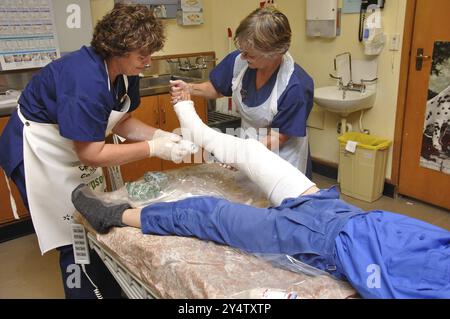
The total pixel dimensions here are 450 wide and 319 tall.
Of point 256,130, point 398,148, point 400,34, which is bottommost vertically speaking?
point 398,148

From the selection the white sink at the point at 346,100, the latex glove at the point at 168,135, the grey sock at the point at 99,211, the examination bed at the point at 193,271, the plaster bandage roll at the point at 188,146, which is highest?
the latex glove at the point at 168,135

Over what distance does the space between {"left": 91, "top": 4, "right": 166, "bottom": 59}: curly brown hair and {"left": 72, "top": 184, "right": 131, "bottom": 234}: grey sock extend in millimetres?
480

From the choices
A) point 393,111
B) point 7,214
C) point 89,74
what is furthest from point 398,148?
point 7,214

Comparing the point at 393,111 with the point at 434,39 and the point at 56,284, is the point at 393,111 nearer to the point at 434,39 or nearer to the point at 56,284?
the point at 434,39

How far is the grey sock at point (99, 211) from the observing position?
1.31m

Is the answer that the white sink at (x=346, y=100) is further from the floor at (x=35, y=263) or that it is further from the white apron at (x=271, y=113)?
the white apron at (x=271, y=113)

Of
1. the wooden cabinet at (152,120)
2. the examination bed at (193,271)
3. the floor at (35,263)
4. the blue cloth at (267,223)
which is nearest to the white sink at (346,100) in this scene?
the floor at (35,263)

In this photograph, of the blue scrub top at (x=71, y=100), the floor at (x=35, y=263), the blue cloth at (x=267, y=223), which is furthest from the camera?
the floor at (x=35, y=263)

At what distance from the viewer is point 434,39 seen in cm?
249

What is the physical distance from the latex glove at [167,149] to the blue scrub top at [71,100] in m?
0.20

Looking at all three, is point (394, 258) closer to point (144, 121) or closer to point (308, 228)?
point (308, 228)

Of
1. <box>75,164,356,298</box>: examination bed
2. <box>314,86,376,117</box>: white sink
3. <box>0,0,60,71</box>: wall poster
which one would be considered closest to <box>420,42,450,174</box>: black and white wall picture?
<box>314,86,376,117</box>: white sink

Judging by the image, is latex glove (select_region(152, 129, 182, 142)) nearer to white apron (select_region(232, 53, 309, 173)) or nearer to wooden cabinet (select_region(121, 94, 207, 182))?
white apron (select_region(232, 53, 309, 173))

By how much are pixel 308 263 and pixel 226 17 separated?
295 centimetres
